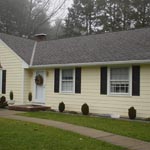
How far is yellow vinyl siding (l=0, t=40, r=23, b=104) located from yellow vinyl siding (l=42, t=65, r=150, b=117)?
2.02 metres

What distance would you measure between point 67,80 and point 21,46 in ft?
18.5

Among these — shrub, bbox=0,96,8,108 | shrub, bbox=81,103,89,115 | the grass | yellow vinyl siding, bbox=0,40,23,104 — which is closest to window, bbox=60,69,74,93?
shrub, bbox=81,103,89,115

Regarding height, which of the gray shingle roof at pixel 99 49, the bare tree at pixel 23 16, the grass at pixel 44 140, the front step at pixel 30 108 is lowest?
the grass at pixel 44 140

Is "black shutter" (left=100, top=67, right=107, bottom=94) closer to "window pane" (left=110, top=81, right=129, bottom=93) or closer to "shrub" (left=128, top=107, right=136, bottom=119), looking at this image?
"window pane" (left=110, top=81, right=129, bottom=93)

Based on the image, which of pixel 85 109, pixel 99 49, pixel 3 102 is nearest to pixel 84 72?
pixel 99 49

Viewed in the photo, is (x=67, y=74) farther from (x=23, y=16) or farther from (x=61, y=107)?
(x=23, y=16)

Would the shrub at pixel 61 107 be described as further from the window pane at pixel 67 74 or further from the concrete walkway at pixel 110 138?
the concrete walkway at pixel 110 138

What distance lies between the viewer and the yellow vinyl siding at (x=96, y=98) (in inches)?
485

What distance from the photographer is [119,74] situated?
13273 millimetres

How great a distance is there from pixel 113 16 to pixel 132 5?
270 cm

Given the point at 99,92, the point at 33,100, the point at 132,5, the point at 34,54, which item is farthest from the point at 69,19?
the point at 99,92

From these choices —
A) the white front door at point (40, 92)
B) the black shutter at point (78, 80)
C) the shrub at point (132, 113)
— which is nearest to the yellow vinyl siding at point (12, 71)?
the white front door at point (40, 92)

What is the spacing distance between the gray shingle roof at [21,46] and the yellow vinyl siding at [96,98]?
2494 mm

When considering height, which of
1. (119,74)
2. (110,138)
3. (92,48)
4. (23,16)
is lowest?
(110,138)
